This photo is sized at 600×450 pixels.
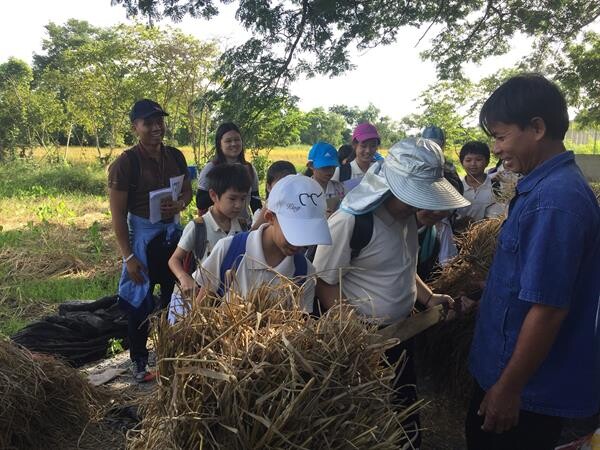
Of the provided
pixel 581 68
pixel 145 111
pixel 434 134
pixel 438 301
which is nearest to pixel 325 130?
pixel 581 68

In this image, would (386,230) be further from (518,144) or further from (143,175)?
(143,175)

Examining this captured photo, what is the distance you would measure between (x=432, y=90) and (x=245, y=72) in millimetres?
17730

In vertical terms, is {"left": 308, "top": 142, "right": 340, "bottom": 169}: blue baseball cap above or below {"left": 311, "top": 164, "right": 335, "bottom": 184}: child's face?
above

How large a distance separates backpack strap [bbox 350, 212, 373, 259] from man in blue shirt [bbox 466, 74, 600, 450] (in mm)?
444

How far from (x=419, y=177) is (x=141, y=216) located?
1989mm

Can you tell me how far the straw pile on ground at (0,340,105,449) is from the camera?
211 centimetres

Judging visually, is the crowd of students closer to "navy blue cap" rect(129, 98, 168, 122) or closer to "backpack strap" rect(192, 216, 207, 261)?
"backpack strap" rect(192, 216, 207, 261)

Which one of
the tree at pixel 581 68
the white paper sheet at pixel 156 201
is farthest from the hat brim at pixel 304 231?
the tree at pixel 581 68

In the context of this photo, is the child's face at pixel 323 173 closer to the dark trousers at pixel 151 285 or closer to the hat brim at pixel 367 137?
the hat brim at pixel 367 137

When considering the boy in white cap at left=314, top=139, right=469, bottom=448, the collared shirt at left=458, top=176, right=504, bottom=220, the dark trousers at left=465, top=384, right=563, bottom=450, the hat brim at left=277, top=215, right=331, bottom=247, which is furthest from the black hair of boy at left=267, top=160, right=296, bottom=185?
the dark trousers at left=465, top=384, right=563, bottom=450

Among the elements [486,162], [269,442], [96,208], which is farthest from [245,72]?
[96,208]

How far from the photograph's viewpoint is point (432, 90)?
70.5 ft

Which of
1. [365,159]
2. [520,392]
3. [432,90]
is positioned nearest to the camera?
[520,392]

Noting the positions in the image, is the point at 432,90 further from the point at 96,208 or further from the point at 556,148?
the point at 556,148
